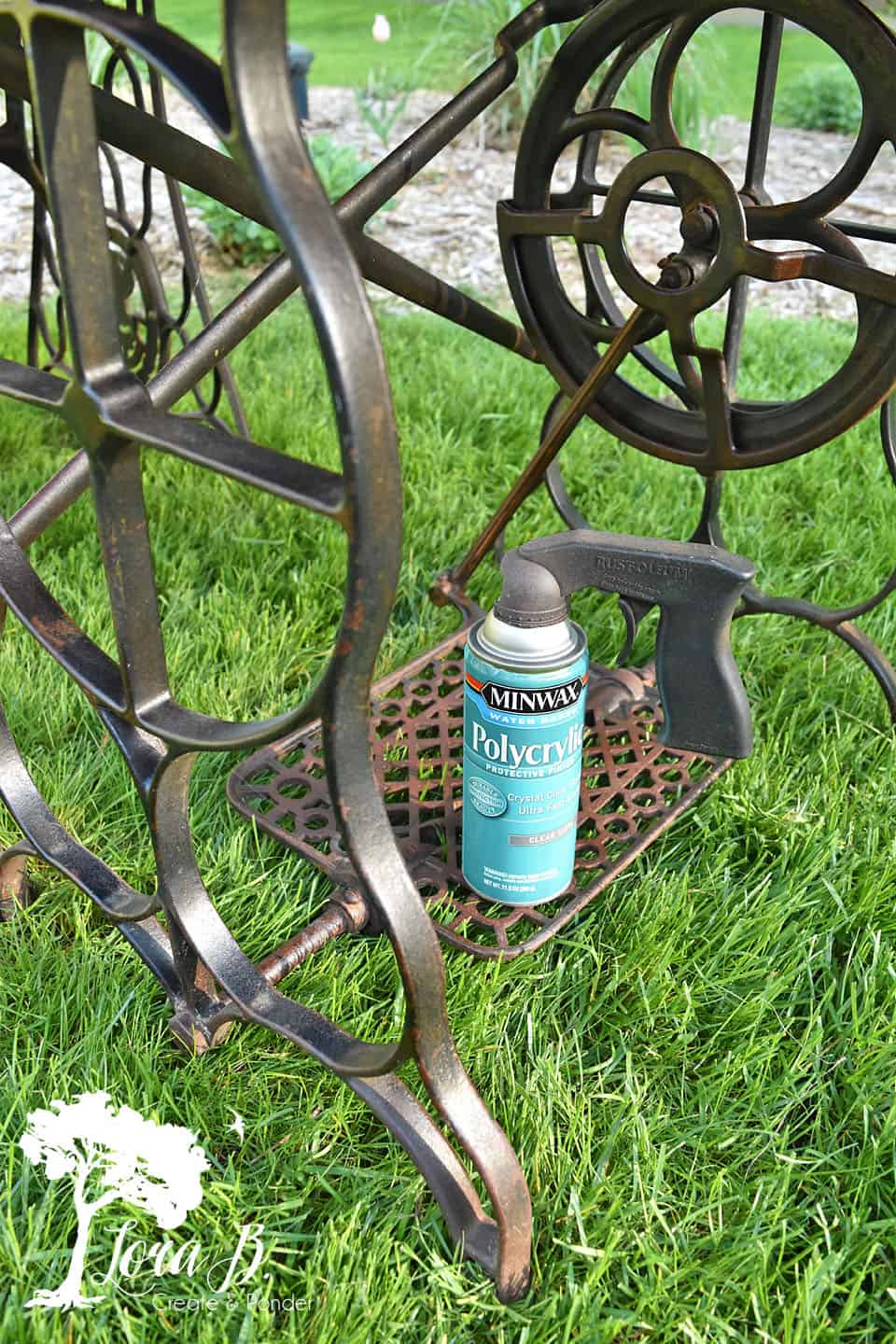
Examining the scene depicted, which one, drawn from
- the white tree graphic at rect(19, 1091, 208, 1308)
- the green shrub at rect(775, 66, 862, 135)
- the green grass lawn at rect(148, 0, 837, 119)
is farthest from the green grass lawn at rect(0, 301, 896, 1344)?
the green shrub at rect(775, 66, 862, 135)

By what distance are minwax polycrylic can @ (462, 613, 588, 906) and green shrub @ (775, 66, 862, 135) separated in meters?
6.68

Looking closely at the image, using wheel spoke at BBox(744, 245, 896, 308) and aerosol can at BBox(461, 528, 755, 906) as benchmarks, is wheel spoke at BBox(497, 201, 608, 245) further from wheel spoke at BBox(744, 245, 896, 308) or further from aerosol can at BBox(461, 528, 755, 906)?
aerosol can at BBox(461, 528, 755, 906)

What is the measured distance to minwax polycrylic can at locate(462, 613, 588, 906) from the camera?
1.25 m

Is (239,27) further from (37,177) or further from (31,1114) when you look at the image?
(37,177)

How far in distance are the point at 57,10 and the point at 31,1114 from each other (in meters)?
0.91

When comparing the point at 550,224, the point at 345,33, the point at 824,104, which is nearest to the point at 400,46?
the point at 345,33

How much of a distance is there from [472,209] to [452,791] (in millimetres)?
4097

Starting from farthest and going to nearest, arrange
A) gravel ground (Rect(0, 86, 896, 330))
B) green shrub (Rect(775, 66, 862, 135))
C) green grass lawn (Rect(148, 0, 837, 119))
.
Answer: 1. green shrub (Rect(775, 66, 862, 135))
2. green grass lawn (Rect(148, 0, 837, 119))
3. gravel ground (Rect(0, 86, 896, 330))

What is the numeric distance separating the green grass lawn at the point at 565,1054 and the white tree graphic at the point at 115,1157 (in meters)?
0.02

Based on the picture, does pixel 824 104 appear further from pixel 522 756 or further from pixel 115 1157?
pixel 115 1157

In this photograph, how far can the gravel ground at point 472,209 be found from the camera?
432cm

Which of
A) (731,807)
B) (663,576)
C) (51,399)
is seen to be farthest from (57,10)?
(731,807)

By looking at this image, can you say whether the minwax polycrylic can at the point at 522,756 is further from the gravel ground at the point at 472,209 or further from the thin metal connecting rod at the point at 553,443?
the gravel ground at the point at 472,209

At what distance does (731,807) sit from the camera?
1540mm
